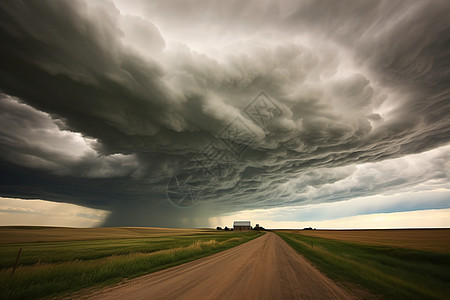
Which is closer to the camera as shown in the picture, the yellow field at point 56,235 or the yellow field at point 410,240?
the yellow field at point 410,240

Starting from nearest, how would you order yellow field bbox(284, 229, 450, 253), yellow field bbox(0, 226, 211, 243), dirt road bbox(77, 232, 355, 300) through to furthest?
dirt road bbox(77, 232, 355, 300) < yellow field bbox(284, 229, 450, 253) < yellow field bbox(0, 226, 211, 243)

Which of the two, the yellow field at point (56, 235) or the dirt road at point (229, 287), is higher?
the yellow field at point (56, 235)

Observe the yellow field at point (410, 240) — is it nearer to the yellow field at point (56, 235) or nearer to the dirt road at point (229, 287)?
the dirt road at point (229, 287)

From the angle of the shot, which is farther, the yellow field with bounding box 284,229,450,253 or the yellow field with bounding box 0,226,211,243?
the yellow field with bounding box 0,226,211,243

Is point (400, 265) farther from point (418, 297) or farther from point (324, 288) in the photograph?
point (324, 288)

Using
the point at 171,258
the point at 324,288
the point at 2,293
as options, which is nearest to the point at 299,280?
the point at 324,288

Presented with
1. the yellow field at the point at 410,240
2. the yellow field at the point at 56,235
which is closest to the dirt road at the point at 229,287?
the yellow field at the point at 410,240

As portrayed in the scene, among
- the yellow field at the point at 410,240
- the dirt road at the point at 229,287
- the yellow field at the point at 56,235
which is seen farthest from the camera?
the yellow field at the point at 56,235

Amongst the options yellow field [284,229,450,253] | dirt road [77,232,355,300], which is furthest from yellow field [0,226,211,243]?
yellow field [284,229,450,253]

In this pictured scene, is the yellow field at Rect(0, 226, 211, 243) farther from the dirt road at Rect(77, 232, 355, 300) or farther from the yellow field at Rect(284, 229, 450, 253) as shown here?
the yellow field at Rect(284, 229, 450, 253)

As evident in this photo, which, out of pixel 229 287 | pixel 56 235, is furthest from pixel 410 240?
pixel 56 235

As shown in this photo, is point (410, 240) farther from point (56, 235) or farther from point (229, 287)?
point (56, 235)

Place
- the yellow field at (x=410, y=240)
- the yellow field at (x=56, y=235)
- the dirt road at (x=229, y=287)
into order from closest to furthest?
the dirt road at (x=229, y=287) < the yellow field at (x=410, y=240) < the yellow field at (x=56, y=235)

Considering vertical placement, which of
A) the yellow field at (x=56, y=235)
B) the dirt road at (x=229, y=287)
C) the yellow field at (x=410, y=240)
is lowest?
the yellow field at (x=410, y=240)
